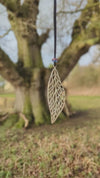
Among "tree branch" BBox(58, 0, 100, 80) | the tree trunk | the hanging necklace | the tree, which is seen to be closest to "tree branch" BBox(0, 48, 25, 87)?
the tree

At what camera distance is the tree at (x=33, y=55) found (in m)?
4.45

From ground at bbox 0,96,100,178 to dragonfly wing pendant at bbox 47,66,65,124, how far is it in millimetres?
1938

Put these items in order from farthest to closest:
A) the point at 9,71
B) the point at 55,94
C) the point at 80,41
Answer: the point at 80,41
the point at 9,71
the point at 55,94

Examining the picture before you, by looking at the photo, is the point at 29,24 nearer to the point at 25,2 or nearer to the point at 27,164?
the point at 25,2

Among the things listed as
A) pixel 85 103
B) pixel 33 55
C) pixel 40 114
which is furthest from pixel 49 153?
pixel 85 103

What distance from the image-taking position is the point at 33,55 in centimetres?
563

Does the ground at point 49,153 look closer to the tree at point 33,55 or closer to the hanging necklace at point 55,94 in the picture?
the tree at point 33,55

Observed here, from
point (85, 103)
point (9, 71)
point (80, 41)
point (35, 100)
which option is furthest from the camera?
point (85, 103)

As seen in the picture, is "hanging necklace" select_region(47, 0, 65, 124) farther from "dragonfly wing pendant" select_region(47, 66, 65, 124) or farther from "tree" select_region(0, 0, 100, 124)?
"tree" select_region(0, 0, 100, 124)

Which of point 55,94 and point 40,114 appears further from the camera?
point 40,114

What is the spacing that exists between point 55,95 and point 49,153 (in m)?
2.41

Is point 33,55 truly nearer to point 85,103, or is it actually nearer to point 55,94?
point 55,94

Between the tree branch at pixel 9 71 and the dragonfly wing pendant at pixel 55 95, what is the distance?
334 cm

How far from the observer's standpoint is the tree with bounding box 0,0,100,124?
4.45 metres
